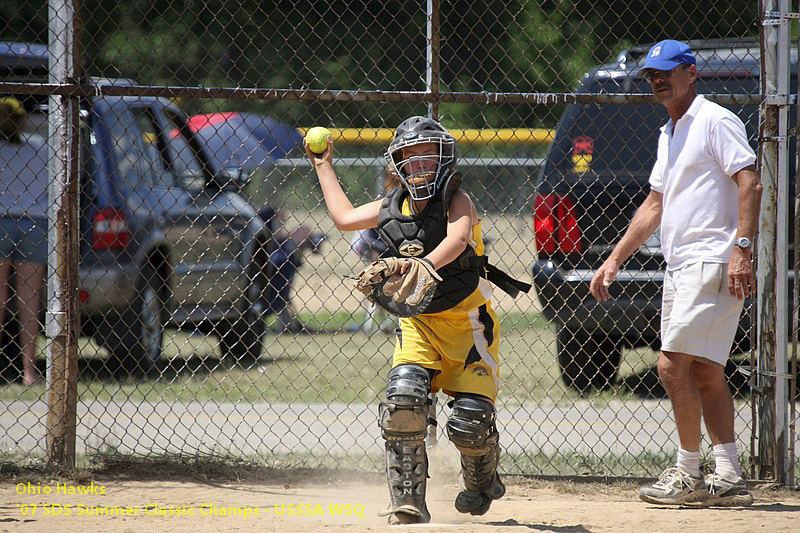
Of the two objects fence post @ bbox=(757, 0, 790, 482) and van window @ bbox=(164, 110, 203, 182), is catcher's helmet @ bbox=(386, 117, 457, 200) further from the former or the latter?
van window @ bbox=(164, 110, 203, 182)

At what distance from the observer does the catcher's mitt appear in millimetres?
3785

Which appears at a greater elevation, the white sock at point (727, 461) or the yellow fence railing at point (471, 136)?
the yellow fence railing at point (471, 136)

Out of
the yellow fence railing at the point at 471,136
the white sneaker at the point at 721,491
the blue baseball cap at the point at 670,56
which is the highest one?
the yellow fence railing at the point at 471,136

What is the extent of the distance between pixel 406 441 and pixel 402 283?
691 mm

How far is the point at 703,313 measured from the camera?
4.30 m

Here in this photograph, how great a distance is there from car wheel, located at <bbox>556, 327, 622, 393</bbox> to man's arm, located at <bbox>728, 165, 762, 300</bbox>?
2.53 meters

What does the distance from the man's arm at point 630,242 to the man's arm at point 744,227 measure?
50 cm

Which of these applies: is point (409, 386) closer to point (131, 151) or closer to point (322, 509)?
point (322, 509)

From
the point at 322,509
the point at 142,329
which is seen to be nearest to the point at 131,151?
the point at 142,329

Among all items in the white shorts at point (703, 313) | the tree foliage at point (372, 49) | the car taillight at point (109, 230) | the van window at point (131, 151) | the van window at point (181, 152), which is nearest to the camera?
the white shorts at point (703, 313)

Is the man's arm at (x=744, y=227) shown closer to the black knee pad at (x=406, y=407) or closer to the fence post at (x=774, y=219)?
the fence post at (x=774, y=219)

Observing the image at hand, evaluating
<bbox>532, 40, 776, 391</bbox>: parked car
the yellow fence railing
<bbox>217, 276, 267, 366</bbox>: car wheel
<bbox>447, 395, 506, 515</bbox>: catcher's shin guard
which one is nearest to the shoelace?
<bbox>447, 395, 506, 515</bbox>: catcher's shin guard

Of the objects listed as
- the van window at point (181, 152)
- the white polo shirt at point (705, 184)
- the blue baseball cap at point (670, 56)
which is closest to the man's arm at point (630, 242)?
the white polo shirt at point (705, 184)

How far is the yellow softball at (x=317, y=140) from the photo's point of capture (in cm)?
430
